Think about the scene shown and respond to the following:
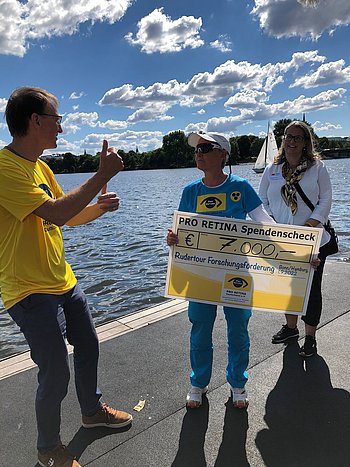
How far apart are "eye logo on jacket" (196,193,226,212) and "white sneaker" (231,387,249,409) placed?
145 cm

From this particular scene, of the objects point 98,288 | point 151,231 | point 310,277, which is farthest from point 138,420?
point 151,231

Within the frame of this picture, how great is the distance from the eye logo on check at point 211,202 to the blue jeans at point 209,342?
76cm

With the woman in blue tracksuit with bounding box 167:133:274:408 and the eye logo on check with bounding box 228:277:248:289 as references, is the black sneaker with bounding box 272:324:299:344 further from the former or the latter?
the eye logo on check with bounding box 228:277:248:289

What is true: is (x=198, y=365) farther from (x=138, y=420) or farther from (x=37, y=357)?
(x=37, y=357)

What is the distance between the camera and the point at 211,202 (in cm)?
312

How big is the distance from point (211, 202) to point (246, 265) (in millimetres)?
567

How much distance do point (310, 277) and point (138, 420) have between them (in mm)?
1722

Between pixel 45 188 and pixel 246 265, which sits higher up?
pixel 45 188

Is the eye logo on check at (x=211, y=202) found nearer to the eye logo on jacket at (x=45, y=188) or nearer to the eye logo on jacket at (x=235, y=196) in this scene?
the eye logo on jacket at (x=235, y=196)

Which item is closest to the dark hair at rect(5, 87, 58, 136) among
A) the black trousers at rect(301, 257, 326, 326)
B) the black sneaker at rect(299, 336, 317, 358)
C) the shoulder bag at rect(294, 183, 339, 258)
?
the shoulder bag at rect(294, 183, 339, 258)

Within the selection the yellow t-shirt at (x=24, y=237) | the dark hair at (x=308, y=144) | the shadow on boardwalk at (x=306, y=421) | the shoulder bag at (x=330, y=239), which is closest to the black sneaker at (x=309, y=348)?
the shadow on boardwalk at (x=306, y=421)

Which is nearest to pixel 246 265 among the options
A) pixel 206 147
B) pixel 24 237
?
pixel 206 147

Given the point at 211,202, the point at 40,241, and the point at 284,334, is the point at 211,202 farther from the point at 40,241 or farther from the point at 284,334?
the point at 284,334

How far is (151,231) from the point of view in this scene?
1562 cm
